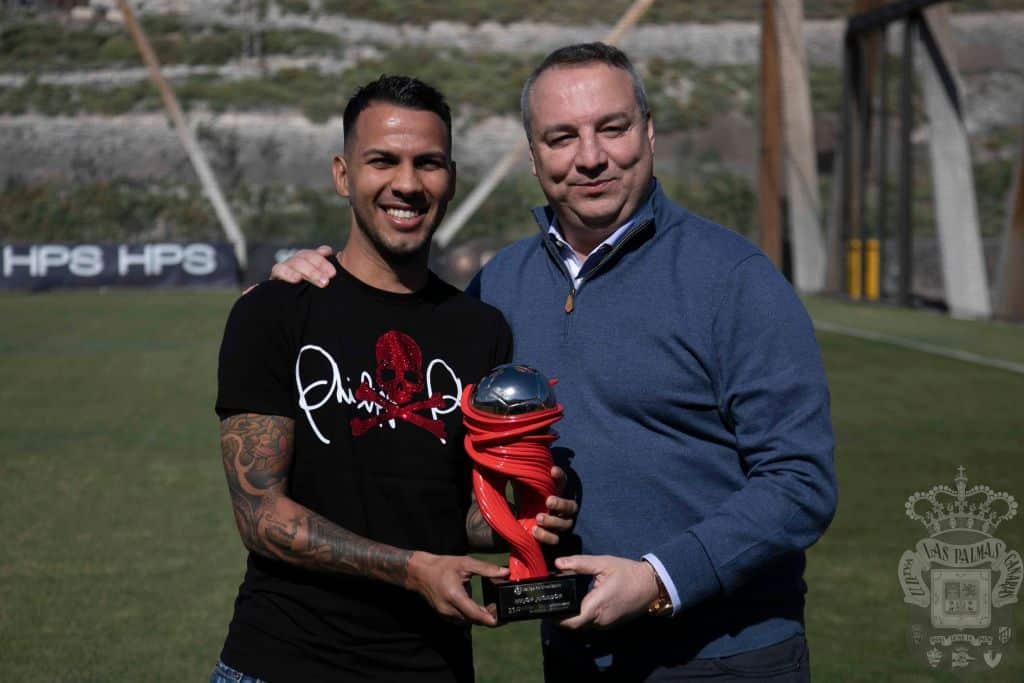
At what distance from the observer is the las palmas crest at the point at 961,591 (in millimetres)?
6586

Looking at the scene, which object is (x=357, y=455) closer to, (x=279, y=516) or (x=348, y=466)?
(x=348, y=466)

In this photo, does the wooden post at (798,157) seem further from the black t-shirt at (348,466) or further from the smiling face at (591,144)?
the black t-shirt at (348,466)

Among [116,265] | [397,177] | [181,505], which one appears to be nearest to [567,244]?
[397,177]

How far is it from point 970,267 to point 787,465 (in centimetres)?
2342

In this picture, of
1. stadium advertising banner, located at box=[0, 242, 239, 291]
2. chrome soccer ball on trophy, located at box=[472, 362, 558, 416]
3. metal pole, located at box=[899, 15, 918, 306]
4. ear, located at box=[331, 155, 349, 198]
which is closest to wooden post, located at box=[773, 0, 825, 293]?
metal pole, located at box=[899, 15, 918, 306]

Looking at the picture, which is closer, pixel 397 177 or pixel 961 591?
pixel 397 177

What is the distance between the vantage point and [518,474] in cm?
295

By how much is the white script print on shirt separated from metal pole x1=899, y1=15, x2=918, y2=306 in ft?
79.8

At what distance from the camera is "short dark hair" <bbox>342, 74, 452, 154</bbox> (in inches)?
132

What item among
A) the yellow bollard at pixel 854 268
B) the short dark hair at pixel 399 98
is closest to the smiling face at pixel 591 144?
the short dark hair at pixel 399 98

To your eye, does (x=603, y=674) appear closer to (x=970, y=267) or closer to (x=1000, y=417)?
(x=1000, y=417)

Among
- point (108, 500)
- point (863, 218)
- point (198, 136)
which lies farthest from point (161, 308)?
point (198, 136)

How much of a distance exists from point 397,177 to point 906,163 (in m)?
24.4

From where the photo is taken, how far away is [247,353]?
3.18 m
